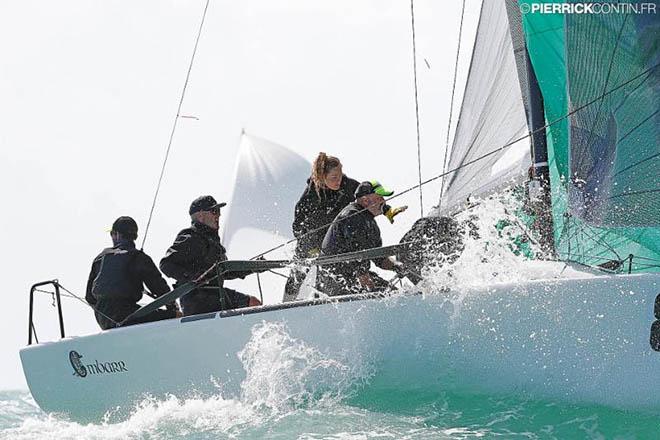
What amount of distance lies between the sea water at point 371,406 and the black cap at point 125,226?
3.75ft

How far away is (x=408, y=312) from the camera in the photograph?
181 inches

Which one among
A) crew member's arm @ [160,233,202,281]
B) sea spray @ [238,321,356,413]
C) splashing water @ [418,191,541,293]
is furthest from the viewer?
crew member's arm @ [160,233,202,281]

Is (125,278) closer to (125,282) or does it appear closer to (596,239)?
(125,282)

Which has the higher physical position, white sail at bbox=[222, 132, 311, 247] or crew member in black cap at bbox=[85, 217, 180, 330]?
white sail at bbox=[222, 132, 311, 247]

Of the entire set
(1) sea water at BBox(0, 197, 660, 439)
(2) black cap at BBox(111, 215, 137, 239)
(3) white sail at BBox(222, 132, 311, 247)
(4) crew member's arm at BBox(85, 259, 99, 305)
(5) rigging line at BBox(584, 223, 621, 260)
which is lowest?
(1) sea water at BBox(0, 197, 660, 439)

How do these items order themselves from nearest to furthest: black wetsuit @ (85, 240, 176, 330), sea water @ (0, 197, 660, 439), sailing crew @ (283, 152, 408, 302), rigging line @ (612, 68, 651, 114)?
1. sea water @ (0, 197, 660, 439)
2. rigging line @ (612, 68, 651, 114)
3. sailing crew @ (283, 152, 408, 302)
4. black wetsuit @ (85, 240, 176, 330)

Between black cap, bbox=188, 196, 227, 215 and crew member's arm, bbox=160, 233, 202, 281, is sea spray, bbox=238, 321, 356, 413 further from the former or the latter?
black cap, bbox=188, 196, 227, 215

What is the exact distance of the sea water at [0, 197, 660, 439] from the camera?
4.08 meters

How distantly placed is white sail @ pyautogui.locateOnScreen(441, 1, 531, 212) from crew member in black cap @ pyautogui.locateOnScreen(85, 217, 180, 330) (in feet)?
5.90

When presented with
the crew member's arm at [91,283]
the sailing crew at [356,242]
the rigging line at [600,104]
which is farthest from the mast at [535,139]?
the crew member's arm at [91,283]

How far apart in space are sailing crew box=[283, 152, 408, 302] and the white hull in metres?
0.81

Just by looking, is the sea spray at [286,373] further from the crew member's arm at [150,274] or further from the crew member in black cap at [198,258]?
the crew member's arm at [150,274]

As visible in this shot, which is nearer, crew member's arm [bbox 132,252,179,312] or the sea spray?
the sea spray

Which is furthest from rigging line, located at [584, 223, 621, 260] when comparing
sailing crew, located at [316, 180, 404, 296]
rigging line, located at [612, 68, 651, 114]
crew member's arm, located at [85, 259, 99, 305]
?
crew member's arm, located at [85, 259, 99, 305]
